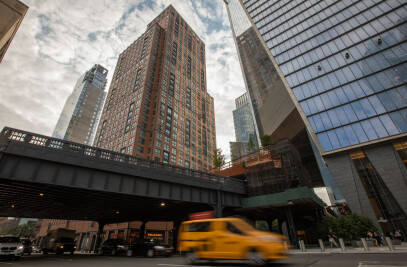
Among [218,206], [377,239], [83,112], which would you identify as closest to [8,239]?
[218,206]

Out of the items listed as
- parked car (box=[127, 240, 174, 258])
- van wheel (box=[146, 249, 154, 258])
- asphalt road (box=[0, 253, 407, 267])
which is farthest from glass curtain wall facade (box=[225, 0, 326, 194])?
van wheel (box=[146, 249, 154, 258])

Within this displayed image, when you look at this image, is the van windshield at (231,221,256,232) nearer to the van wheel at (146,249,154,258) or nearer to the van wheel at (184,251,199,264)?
the van wheel at (184,251,199,264)

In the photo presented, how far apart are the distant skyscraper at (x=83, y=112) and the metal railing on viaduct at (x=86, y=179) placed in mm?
140707

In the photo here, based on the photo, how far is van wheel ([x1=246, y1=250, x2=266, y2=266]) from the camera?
7.39 meters

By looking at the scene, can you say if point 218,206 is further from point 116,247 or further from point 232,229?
point 232,229

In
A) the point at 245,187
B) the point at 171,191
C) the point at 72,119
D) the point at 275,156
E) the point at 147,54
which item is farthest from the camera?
the point at 72,119

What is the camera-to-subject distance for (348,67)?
37594mm

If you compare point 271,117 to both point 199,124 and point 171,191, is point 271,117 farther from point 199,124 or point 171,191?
point 171,191

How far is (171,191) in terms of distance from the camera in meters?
21.1

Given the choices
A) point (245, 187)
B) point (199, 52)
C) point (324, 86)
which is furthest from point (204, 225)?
point (199, 52)

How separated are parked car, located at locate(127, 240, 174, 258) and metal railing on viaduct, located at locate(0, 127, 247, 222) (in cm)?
454

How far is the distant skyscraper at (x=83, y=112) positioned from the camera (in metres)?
148

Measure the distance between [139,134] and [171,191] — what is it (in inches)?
2052

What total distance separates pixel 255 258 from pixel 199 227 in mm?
3387
